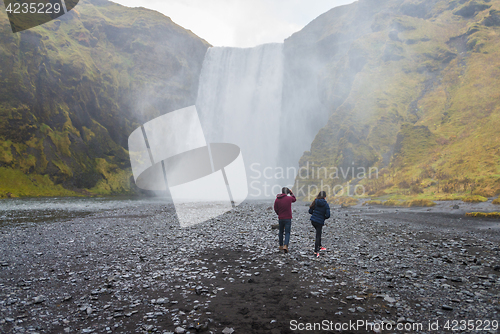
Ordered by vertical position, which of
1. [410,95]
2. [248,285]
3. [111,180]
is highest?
[410,95]

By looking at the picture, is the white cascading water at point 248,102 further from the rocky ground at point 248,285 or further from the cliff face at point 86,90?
the rocky ground at point 248,285

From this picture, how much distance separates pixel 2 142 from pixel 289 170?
2488 inches

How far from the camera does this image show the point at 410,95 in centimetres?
5634

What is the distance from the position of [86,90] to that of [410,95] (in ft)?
239

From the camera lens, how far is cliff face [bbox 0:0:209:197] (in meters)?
55.0

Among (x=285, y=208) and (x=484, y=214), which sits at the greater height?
(x=285, y=208)

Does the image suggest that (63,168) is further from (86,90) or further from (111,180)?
(86,90)

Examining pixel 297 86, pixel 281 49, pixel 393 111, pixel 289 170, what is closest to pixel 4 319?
pixel 393 111

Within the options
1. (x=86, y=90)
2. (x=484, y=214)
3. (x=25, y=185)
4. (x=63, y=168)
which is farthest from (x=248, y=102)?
(x=484, y=214)

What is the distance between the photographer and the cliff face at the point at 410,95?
126ft

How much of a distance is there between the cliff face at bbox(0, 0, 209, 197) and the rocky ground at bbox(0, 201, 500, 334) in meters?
49.3

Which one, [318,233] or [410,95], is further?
[410,95]

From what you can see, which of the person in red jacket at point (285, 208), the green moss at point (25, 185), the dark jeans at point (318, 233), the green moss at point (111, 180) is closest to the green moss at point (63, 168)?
the green moss at point (25, 185)

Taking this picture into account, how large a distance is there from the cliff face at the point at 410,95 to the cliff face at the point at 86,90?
4227cm
